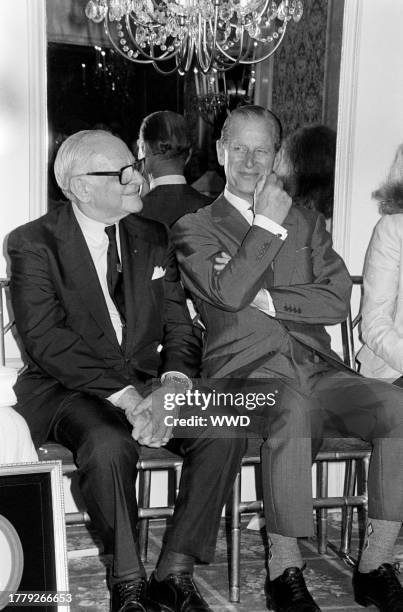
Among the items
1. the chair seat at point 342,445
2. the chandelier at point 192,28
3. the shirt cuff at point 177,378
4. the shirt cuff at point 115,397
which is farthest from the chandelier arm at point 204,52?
the chair seat at point 342,445

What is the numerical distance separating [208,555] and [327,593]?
0.56 meters

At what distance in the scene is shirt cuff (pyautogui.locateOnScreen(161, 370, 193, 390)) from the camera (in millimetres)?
2760

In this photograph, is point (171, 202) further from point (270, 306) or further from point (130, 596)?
point (130, 596)

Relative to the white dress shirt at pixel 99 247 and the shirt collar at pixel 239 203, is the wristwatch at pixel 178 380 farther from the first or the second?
the shirt collar at pixel 239 203

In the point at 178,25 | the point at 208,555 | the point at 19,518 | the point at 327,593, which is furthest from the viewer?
the point at 178,25

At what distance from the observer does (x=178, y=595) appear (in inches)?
98.4

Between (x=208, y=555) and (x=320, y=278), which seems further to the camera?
(x=320, y=278)

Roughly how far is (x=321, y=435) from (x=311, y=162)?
4.51 feet

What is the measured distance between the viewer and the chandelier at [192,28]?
328 centimetres

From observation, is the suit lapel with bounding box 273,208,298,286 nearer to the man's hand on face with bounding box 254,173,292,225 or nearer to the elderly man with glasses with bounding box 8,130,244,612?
the man's hand on face with bounding box 254,173,292,225

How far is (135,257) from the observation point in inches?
112

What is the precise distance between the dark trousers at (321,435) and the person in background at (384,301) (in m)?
0.26

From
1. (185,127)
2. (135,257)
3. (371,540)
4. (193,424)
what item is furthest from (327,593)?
(185,127)

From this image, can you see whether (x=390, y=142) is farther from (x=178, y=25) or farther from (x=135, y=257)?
(x=135, y=257)
